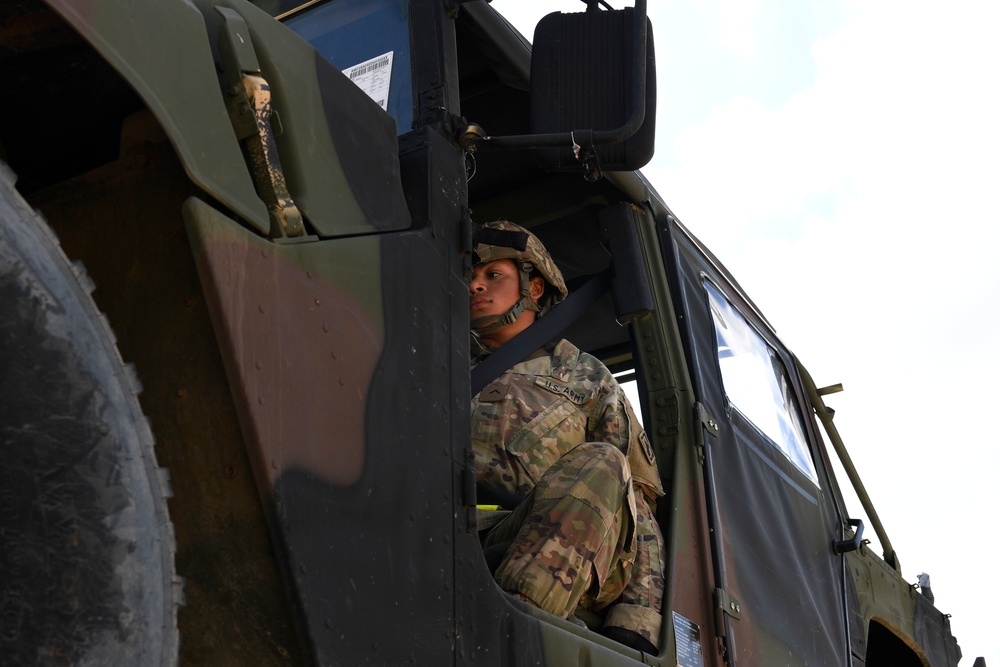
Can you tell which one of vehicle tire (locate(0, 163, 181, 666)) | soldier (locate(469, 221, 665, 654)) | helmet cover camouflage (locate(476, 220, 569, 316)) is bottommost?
vehicle tire (locate(0, 163, 181, 666))

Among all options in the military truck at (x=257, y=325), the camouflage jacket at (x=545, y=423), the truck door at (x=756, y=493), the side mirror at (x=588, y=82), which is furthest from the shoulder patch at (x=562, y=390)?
the side mirror at (x=588, y=82)

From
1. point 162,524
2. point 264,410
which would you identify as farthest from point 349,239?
point 162,524

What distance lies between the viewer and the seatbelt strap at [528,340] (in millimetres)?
2779

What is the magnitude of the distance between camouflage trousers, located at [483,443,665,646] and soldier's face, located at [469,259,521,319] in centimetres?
69

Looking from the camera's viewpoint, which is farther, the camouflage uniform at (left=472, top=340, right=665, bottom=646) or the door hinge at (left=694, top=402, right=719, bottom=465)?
the door hinge at (left=694, top=402, right=719, bottom=465)

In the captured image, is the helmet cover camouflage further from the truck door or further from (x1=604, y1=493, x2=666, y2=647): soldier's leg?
(x1=604, y1=493, x2=666, y2=647): soldier's leg

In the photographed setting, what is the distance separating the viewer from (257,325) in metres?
1.56

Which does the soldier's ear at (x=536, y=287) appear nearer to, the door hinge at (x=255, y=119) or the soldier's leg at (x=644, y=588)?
the soldier's leg at (x=644, y=588)

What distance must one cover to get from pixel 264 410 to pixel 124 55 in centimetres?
46

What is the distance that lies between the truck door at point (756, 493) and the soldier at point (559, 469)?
0.32 metres

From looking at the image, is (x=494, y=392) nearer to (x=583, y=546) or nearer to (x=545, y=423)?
(x=545, y=423)

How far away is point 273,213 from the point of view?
5.48 ft

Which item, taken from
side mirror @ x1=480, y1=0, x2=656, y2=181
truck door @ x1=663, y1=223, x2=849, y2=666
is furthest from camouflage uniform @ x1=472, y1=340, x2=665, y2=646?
side mirror @ x1=480, y1=0, x2=656, y2=181

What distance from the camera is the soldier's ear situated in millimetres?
3295
